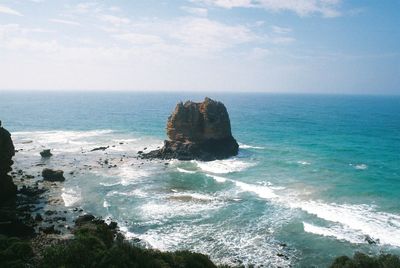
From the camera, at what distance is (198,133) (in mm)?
76000

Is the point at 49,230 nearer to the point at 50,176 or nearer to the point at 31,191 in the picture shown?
the point at 31,191

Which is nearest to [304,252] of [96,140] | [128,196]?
[128,196]

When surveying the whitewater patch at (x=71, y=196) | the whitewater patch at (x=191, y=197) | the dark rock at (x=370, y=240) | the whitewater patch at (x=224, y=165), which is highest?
the whitewater patch at (x=224, y=165)

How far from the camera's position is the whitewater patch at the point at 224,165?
6538 cm

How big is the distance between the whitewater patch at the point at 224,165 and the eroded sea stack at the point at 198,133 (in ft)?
9.31

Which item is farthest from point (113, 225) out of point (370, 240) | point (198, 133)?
point (198, 133)

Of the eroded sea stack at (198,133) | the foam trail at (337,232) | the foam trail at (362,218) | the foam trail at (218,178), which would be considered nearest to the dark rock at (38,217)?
the foam trail at (218,178)

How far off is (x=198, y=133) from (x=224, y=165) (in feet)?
34.1

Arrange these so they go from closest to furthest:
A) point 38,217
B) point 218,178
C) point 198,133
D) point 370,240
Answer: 1. point 370,240
2. point 38,217
3. point 218,178
4. point 198,133

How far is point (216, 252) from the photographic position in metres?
35.6

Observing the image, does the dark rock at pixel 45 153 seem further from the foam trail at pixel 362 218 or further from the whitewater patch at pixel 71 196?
the foam trail at pixel 362 218

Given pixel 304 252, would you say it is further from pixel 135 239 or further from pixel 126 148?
pixel 126 148

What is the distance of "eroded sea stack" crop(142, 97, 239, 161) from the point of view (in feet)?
246

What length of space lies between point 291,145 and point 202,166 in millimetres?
26712
